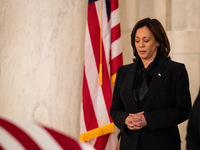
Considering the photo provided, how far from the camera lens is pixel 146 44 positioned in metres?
2.93

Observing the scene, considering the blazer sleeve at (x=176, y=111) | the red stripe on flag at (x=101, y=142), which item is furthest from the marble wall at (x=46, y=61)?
the blazer sleeve at (x=176, y=111)

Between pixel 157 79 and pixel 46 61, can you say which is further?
pixel 46 61

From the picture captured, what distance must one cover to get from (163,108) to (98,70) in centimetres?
116

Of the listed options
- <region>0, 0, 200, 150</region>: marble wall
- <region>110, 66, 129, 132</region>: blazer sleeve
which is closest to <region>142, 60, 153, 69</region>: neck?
<region>110, 66, 129, 132</region>: blazer sleeve

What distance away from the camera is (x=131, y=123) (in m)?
2.77

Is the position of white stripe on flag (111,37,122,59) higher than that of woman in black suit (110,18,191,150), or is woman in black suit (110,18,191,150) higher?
white stripe on flag (111,37,122,59)

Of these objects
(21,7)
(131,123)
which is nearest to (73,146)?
(131,123)

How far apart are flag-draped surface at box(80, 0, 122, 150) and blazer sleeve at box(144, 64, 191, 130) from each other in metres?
1.05

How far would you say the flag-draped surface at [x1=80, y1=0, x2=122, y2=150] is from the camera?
12.3 feet

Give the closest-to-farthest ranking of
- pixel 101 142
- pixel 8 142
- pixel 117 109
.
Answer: pixel 8 142 → pixel 117 109 → pixel 101 142

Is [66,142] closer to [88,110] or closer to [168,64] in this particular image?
[168,64]

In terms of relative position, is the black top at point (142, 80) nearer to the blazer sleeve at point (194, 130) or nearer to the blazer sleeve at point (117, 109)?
the blazer sleeve at point (117, 109)

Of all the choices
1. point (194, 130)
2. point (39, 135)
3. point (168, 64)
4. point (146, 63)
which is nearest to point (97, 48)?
point (146, 63)

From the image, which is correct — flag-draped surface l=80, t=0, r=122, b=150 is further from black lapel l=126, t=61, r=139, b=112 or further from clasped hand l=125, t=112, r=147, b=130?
clasped hand l=125, t=112, r=147, b=130
